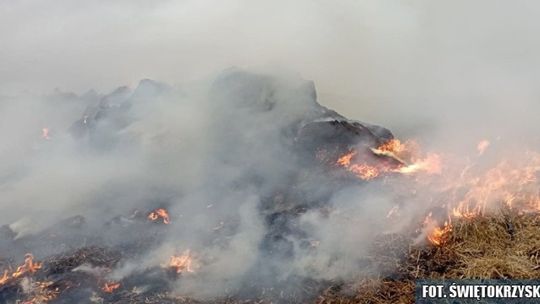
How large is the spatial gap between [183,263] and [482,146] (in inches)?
461

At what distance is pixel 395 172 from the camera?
15938 millimetres

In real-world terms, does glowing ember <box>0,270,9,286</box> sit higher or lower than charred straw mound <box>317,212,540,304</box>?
lower

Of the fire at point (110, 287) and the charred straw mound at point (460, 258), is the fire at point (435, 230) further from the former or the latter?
the fire at point (110, 287)

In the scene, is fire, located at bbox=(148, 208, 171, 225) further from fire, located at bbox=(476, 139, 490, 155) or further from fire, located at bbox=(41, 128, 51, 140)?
fire, located at bbox=(41, 128, 51, 140)

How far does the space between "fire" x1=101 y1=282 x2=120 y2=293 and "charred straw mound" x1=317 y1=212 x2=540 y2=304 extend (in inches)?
207

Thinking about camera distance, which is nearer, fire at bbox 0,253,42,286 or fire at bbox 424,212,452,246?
fire at bbox 0,253,42,286

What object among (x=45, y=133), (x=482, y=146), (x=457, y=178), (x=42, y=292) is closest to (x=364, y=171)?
(x=457, y=178)

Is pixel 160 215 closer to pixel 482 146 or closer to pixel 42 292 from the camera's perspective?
pixel 42 292

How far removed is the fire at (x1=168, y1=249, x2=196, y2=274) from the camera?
13.1m

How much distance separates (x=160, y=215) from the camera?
15.4 m

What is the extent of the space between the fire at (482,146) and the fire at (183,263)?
11.0 m

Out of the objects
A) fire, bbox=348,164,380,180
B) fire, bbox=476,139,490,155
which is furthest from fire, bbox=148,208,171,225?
fire, bbox=476,139,490,155

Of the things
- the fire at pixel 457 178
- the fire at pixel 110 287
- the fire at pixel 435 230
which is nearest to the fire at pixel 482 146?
the fire at pixel 457 178

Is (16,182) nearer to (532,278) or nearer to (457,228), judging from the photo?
(457,228)
